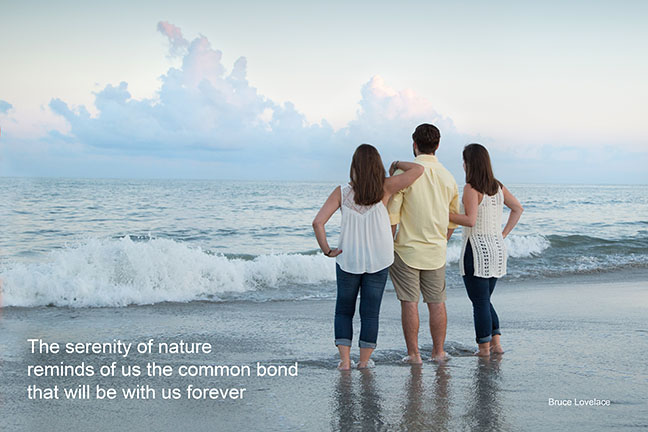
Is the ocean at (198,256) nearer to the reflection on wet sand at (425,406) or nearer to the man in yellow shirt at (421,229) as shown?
the man in yellow shirt at (421,229)

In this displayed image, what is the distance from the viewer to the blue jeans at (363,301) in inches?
183

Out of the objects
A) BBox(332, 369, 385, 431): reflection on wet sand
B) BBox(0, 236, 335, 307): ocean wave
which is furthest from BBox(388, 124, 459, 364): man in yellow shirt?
BBox(0, 236, 335, 307): ocean wave

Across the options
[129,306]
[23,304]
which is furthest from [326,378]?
[23,304]

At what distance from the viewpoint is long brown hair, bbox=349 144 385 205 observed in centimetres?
442

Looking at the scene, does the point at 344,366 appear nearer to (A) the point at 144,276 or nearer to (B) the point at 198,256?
(A) the point at 144,276

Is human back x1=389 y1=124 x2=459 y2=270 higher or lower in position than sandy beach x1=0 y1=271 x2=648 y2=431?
higher

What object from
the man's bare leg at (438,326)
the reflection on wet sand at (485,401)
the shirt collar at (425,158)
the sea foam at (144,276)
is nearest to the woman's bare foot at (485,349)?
the reflection on wet sand at (485,401)

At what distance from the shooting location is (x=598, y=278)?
36.8 feet

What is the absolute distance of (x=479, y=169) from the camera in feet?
16.2

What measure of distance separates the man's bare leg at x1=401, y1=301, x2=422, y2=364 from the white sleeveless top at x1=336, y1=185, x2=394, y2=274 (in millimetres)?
504

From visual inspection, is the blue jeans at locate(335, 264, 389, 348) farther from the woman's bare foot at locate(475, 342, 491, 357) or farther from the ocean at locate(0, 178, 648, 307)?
the ocean at locate(0, 178, 648, 307)

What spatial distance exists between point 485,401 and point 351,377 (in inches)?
41.6

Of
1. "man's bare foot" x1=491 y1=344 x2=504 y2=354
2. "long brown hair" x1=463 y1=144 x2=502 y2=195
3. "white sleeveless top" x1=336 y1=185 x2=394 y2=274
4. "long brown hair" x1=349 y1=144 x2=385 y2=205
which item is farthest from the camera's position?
"man's bare foot" x1=491 y1=344 x2=504 y2=354

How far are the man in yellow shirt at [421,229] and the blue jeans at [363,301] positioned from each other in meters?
0.24
